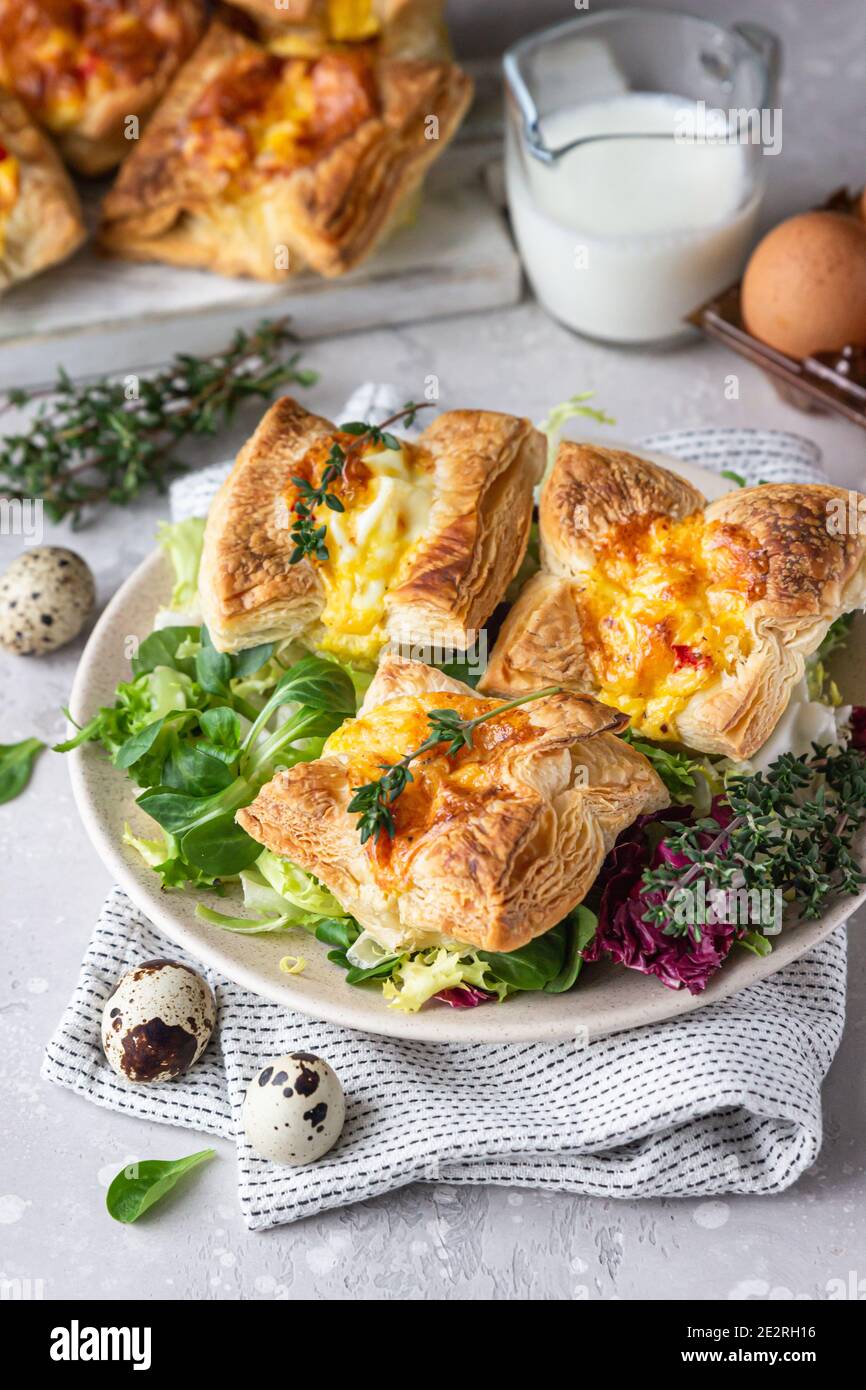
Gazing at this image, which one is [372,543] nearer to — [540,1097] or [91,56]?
[540,1097]

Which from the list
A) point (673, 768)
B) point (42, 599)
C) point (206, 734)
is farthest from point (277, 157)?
point (673, 768)

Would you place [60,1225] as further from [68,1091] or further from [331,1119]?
[331,1119]

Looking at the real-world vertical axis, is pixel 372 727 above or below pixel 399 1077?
above

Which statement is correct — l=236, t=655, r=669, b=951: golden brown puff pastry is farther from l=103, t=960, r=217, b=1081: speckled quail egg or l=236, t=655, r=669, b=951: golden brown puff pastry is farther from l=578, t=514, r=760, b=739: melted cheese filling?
l=103, t=960, r=217, b=1081: speckled quail egg

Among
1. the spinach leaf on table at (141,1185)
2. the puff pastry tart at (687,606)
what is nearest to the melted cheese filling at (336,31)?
the puff pastry tart at (687,606)

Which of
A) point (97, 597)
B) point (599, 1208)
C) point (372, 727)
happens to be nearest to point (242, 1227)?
point (599, 1208)

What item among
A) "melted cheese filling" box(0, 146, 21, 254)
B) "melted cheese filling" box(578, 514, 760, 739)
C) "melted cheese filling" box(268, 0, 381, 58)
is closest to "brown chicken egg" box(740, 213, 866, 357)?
"melted cheese filling" box(578, 514, 760, 739)
